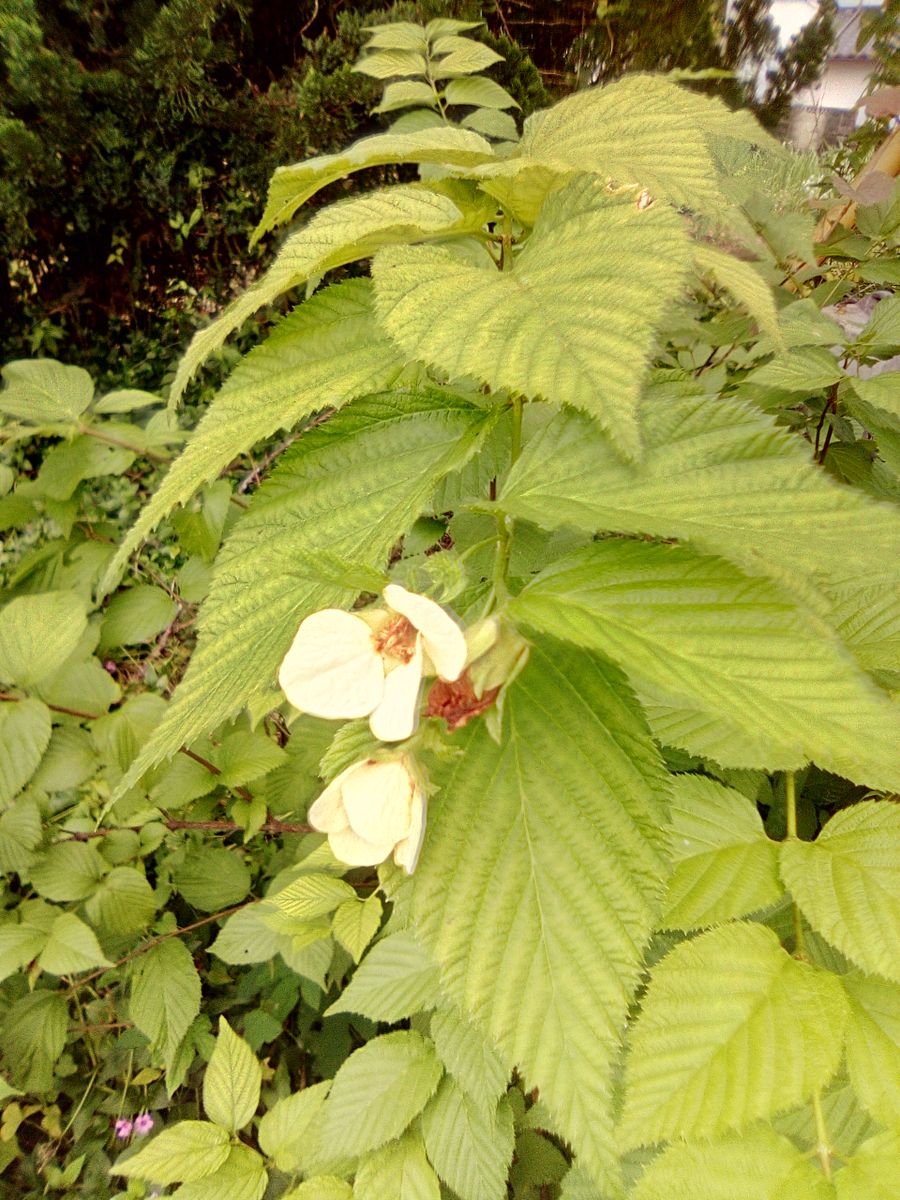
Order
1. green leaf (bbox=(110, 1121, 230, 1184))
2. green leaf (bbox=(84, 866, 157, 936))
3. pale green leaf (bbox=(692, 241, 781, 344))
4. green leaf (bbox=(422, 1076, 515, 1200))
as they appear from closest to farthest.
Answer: pale green leaf (bbox=(692, 241, 781, 344)), green leaf (bbox=(422, 1076, 515, 1200)), green leaf (bbox=(110, 1121, 230, 1184)), green leaf (bbox=(84, 866, 157, 936))

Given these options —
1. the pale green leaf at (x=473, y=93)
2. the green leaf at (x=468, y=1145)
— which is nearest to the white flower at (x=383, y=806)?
the green leaf at (x=468, y=1145)

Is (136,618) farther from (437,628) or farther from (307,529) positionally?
(437,628)

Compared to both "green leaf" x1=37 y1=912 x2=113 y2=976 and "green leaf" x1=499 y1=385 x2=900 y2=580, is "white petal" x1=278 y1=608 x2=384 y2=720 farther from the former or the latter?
"green leaf" x1=37 y1=912 x2=113 y2=976

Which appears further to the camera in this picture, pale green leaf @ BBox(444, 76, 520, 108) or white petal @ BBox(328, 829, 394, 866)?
pale green leaf @ BBox(444, 76, 520, 108)

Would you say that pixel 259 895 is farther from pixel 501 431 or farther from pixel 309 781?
pixel 501 431

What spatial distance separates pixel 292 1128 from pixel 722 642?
0.97 m

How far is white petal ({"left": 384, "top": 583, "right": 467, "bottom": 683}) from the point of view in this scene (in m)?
0.36

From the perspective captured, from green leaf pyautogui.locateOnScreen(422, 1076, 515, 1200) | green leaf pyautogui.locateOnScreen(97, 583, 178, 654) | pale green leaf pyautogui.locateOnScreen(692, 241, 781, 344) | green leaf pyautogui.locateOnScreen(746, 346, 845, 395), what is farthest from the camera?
green leaf pyautogui.locateOnScreen(97, 583, 178, 654)

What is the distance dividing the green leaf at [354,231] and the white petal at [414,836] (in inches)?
11.8

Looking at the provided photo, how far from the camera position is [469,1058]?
80 cm

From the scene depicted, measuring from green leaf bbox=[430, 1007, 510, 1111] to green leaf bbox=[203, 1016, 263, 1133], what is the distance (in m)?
0.35

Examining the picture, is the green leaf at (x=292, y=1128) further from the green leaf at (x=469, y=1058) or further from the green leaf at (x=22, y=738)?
the green leaf at (x=22, y=738)

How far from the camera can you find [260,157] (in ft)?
9.12

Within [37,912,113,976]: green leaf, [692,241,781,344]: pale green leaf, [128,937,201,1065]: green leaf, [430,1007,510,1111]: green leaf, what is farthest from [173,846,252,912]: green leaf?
[692,241,781,344]: pale green leaf
